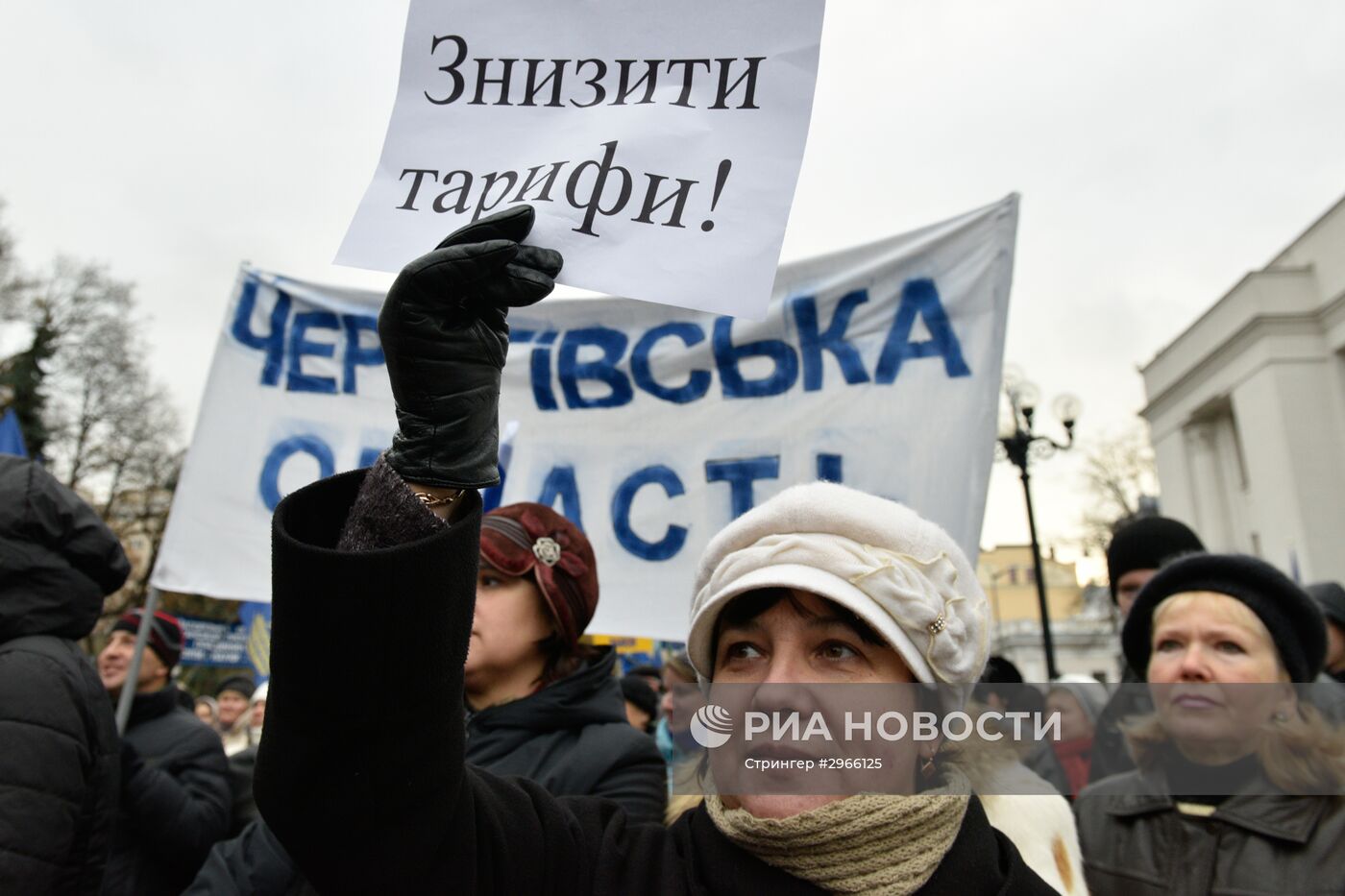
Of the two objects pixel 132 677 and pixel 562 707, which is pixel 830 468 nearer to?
pixel 562 707

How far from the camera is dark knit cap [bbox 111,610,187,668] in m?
3.85

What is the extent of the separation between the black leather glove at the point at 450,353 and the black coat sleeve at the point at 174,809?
2357 mm

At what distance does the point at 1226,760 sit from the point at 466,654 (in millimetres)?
1797

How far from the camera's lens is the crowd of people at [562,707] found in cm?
111

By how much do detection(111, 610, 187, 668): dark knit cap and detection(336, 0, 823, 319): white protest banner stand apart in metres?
2.89

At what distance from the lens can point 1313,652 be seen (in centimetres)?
226

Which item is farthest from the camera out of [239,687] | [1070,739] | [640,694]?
[239,687]

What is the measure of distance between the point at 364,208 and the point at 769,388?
2.34m

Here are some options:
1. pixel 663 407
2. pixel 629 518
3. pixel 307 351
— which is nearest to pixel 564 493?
pixel 629 518

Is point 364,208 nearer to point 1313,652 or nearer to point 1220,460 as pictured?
point 1313,652

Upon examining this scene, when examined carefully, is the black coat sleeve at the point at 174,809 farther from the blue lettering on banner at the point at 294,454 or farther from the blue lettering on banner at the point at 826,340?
the blue lettering on banner at the point at 826,340

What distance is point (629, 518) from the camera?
3.71 m

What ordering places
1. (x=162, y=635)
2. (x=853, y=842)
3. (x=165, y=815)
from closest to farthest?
(x=853, y=842) → (x=165, y=815) → (x=162, y=635)

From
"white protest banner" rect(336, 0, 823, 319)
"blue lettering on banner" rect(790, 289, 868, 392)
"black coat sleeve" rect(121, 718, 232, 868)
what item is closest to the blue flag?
"black coat sleeve" rect(121, 718, 232, 868)
